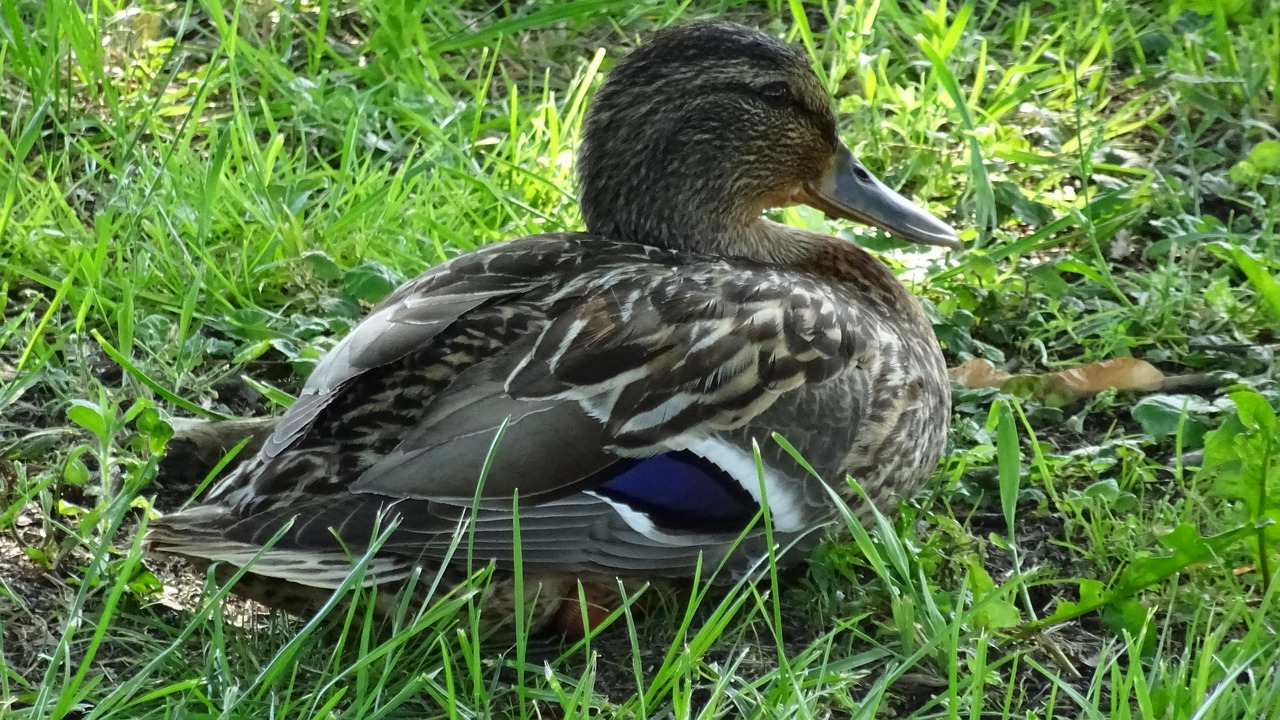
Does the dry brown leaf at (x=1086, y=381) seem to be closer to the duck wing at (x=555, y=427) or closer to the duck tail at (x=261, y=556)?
the duck wing at (x=555, y=427)

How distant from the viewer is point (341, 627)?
270 cm

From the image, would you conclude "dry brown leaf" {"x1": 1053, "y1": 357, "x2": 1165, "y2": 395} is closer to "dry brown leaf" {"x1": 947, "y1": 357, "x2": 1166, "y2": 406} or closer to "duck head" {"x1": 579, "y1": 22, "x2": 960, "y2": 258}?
"dry brown leaf" {"x1": 947, "y1": 357, "x2": 1166, "y2": 406}

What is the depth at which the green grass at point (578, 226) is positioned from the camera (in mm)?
2582

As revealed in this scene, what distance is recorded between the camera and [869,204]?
3.63 m

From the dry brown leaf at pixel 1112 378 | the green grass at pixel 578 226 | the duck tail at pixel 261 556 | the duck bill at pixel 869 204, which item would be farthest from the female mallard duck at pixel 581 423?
the dry brown leaf at pixel 1112 378

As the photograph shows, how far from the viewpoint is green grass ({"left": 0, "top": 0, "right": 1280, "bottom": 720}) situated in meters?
2.58

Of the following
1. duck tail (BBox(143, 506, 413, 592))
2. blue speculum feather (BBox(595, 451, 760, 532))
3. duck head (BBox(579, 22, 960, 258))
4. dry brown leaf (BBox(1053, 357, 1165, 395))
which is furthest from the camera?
dry brown leaf (BBox(1053, 357, 1165, 395))

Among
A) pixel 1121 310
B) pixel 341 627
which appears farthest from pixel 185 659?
pixel 1121 310

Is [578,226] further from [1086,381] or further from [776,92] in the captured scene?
[1086,381]

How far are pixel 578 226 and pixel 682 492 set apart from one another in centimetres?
142

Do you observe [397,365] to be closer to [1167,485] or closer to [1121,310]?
[1167,485]

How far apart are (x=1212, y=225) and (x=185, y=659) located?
2881 millimetres

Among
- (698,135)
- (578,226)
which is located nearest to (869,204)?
(698,135)

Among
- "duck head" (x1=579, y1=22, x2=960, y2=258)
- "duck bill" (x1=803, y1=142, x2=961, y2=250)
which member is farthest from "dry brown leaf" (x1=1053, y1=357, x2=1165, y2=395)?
"duck head" (x1=579, y1=22, x2=960, y2=258)
